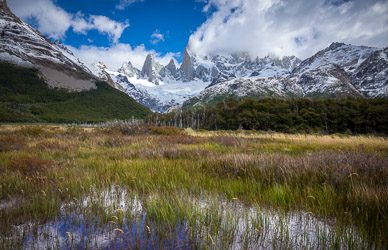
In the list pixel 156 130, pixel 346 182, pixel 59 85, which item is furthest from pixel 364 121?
pixel 59 85

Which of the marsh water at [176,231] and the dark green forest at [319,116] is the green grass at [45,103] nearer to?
the dark green forest at [319,116]

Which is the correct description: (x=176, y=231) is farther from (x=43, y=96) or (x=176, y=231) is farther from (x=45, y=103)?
(x=43, y=96)

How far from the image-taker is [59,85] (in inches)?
7446

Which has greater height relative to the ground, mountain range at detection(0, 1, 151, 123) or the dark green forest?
mountain range at detection(0, 1, 151, 123)

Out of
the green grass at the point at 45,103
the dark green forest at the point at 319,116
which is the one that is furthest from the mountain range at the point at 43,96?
the dark green forest at the point at 319,116

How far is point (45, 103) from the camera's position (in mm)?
152750

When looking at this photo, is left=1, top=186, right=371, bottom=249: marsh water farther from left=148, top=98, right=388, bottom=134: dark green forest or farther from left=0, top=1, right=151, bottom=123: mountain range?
left=0, top=1, right=151, bottom=123: mountain range

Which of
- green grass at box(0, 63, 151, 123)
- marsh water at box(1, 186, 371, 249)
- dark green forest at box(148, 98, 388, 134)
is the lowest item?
marsh water at box(1, 186, 371, 249)

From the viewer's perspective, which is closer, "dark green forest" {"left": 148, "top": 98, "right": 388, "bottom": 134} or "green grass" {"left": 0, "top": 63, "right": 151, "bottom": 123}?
"dark green forest" {"left": 148, "top": 98, "right": 388, "bottom": 134}

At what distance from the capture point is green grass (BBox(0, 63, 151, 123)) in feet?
420

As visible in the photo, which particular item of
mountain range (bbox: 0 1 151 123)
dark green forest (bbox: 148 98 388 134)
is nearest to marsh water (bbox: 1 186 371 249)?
dark green forest (bbox: 148 98 388 134)

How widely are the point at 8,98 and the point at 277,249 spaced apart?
211 m

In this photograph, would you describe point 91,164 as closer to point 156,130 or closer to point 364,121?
point 156,130

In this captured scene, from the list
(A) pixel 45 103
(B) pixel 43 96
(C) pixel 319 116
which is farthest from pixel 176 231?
(B) pixel 43 96
